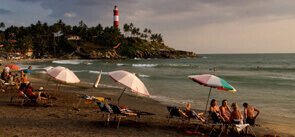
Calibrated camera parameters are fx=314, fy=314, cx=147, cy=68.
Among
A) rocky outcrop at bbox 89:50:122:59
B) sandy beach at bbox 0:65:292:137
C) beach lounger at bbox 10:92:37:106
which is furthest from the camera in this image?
rocky outcrop at bbox 89:50:122:59

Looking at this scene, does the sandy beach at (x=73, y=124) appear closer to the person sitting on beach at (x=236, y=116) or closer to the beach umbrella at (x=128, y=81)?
the person sitting on beach at (x=236, y=116)

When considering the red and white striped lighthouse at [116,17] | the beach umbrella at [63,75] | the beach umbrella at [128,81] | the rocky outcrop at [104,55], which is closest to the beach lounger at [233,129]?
the beach umbrella at [128,81]

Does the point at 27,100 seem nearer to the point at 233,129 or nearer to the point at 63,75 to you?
the point at 63,75

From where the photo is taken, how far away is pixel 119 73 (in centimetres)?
1132

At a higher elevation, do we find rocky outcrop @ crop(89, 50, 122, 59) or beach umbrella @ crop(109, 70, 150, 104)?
rocky outcrop @ crop(89, 50, 122, 59)

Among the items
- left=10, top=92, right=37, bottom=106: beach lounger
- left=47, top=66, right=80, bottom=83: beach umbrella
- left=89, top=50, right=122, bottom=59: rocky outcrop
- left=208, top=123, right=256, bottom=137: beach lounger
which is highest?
left=89, top=50, right=122, bottom=59: rocky outcrop

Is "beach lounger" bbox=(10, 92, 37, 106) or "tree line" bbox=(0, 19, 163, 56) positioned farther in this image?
"tree line" bbox=(0, 19, 163, 56)

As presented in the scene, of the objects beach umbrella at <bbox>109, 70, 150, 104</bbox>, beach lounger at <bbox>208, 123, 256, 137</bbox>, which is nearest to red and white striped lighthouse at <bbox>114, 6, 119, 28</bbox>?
beach umbrella at <bbox>109, 70, 150, 104</bbox>

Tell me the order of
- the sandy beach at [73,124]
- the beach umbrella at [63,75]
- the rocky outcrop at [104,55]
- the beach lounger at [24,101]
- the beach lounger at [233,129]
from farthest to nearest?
the rocky outcrop at [104,55], the beach umbrella at [63,75], the beach lounger at [24,101], the beach lounger at [233,129], the sandy beach at [73,124]

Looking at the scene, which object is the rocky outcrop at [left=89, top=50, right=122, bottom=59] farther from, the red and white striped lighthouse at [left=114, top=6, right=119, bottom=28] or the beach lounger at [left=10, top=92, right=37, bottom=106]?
the beach lounger at [left=10, top=92, right=37, bottom=106]

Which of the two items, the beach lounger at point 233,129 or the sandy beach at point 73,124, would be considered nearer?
the sandy beach at point 73,124

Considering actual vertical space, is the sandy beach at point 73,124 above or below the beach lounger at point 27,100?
below

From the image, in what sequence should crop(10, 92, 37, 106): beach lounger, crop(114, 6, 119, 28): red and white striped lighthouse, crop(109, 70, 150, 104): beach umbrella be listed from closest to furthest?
1. crop(109, 70, 150, 104): beach umbrella
2. crop(10, 92, 37, 106): beach lounger
3. crop(114, 6, 119, 28): red and white striped lighthouse

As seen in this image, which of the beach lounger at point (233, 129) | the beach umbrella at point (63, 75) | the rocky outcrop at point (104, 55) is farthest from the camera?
the rocky outcrop at point (104, 55)
